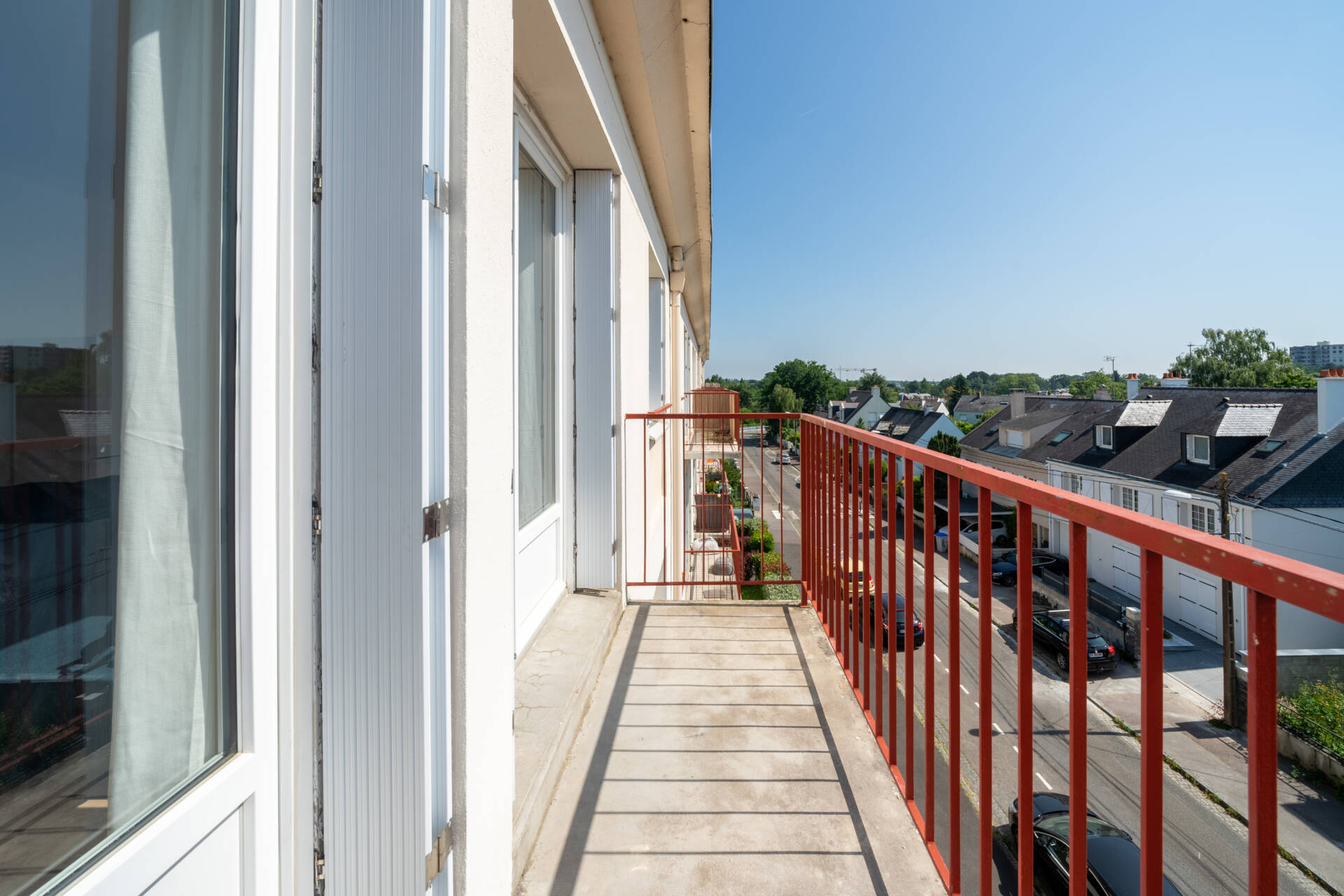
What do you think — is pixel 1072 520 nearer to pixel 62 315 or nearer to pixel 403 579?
pixel 403 579

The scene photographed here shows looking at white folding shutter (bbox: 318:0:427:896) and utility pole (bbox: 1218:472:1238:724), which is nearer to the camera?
utility pole (bbox: 1218:472:1238:724)

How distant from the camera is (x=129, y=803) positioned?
0.71 meters

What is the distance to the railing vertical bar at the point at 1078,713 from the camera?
0.80m

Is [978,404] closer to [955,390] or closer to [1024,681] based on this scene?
[955,390]

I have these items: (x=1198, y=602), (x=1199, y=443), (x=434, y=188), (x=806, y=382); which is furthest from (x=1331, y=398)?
(x=806, y=382)

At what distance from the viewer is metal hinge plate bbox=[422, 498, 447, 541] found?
41.7 inches

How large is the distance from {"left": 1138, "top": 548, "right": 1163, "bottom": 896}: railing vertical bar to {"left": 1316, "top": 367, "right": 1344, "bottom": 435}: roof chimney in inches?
600

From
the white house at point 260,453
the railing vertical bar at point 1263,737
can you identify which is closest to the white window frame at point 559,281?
the white house at point 260,453

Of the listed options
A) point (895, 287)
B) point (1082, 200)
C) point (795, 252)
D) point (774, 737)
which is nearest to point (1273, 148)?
point (1082, 200)

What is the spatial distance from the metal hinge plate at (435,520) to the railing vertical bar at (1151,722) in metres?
1.04

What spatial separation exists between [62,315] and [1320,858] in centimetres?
140

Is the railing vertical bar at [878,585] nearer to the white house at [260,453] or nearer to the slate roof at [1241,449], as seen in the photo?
the white house at [260,453]

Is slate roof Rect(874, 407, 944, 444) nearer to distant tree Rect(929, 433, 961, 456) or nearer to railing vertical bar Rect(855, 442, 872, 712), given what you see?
distant tree Rect(929, 433, 961, 456)

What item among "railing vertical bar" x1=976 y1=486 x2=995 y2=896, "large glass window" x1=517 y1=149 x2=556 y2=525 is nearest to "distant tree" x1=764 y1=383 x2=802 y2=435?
"large glass window" x1=517 y1=149 x2=556 y2=525
